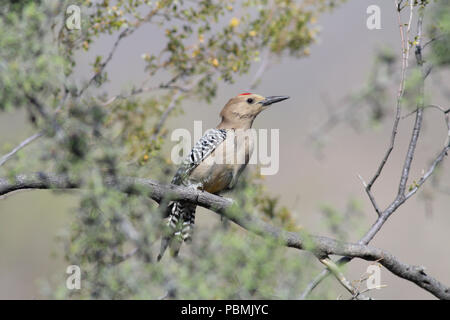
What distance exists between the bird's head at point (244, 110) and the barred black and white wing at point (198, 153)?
0.85 ft

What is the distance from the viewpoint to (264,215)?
18.3 feet

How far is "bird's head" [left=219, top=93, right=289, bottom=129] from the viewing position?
629cm

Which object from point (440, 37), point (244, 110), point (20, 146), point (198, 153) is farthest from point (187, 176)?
point (440, 37)

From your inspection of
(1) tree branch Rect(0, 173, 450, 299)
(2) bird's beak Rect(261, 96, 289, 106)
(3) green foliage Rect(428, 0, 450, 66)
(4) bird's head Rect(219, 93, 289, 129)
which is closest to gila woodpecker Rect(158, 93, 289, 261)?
(2) bird's beak Rect(261, 96, 289, 106)

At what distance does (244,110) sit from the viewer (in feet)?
20.7

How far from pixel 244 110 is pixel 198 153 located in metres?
0.78

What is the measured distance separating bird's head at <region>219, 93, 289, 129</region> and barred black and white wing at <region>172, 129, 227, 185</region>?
26 centimetres

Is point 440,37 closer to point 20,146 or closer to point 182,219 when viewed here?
point 182,219

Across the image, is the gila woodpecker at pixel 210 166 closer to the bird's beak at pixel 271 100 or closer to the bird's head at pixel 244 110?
the bird's beak at pixel 271 100

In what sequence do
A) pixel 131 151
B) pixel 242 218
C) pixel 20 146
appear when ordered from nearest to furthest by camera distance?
pixel 242 218, pixel 20 146, pixel 131 151

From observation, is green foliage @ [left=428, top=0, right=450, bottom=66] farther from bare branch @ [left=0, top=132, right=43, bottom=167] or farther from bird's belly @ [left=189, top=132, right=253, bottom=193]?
bare branch @ [left=0, top=132, right=43, bottom=167]

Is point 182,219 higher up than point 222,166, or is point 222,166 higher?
point 222,166

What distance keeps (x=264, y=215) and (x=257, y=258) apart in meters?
2.86
